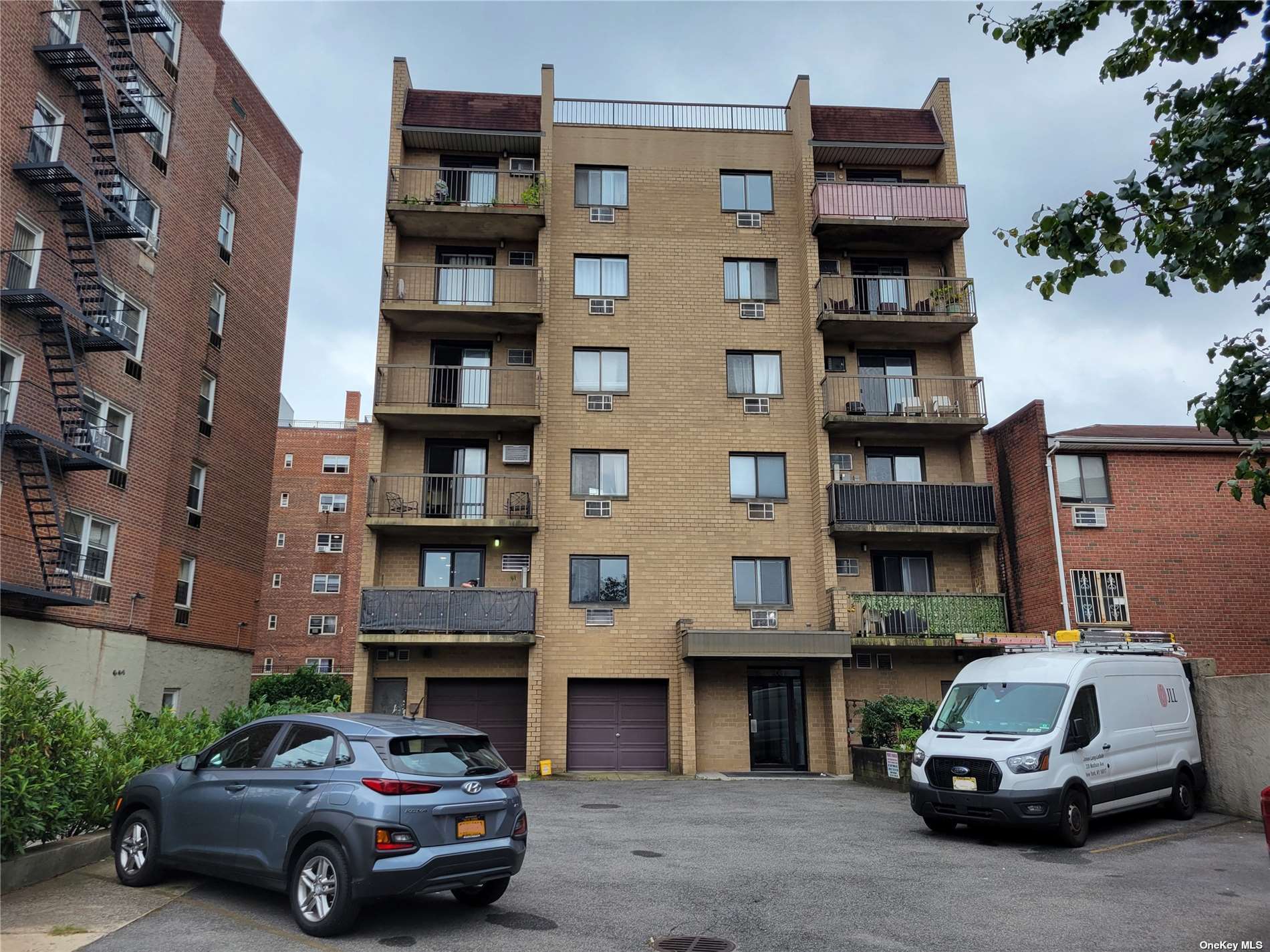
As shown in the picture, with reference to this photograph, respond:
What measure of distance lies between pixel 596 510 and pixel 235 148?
669 inches

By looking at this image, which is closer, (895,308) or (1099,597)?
(1099,597)

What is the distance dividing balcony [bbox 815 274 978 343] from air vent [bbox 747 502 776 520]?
5130 mm

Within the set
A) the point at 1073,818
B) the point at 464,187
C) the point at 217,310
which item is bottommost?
the point at 1073,818

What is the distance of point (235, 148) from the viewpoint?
28688mm

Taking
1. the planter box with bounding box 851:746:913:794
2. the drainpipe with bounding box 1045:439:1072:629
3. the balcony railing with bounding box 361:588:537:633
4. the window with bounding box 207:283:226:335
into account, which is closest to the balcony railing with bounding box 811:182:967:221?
the drainpipe with bounding box 1045:439:1072:629

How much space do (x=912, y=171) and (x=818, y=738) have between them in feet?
55.8

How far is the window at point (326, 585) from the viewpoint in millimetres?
49441

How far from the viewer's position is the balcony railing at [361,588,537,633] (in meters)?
21.8

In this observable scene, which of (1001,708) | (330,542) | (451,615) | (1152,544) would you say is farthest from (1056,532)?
(330,542)

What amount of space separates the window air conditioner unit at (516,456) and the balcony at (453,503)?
497mm

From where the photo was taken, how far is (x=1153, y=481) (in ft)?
71.6

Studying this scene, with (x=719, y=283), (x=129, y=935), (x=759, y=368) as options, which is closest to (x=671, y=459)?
(x=759, y=368)

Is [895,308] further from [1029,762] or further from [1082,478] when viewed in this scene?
[1029,762]

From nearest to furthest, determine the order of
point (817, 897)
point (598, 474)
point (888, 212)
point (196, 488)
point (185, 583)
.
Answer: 1. point (817, 897)
2. point (598, 474)
3. point (185, 583)
4. point (888, 212)
5. point (196, 488)
